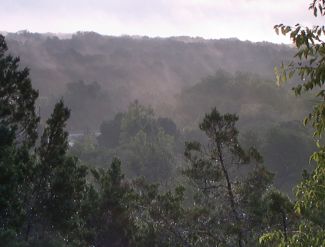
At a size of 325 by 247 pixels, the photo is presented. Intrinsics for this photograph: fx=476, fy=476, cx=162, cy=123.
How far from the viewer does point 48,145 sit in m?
17.1

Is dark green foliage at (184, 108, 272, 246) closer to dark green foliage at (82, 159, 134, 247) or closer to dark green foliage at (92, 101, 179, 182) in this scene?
dark green foliage at (82, 159, 134, 247)

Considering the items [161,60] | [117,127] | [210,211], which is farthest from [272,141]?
[161,60]

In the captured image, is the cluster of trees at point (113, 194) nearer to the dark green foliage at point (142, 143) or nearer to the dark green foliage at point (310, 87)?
the dark green foliage at point (310, 87)

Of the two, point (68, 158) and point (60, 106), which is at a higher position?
point (60, 106)

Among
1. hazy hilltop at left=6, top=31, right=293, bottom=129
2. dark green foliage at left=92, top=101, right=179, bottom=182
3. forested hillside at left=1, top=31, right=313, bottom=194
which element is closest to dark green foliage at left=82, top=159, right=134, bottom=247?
forested hillside at left=1, top=31, right=313, bottom=194

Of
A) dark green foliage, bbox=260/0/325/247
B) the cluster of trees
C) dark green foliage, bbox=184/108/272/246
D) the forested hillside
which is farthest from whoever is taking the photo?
the forested hillside

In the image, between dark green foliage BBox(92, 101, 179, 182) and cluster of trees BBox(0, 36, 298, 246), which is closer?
cluster of trees BBox(0, 36, 298, 246)

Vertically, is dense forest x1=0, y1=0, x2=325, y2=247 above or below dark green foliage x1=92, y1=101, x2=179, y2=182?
above

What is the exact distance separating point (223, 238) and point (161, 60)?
18748cm

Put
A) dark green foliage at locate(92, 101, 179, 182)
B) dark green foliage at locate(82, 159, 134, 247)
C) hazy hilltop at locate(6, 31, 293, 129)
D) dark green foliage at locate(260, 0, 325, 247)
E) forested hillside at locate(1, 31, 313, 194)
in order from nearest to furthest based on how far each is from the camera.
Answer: dark green foliage at locate(260, 0, 325, 247)
dark green foliage at locate(82, 159, 134, 247)
forested hillside at locate(1, 31, 313, 194)
dark green foliage at locate(92, 101, 179, 182)
hazy hilltop at locate(6, 31, 293, 129)

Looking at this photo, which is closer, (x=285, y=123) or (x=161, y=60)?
(x=285, y=123)

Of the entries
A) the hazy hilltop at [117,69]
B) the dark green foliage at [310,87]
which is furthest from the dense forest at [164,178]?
the hazy hilltop at [117,69]

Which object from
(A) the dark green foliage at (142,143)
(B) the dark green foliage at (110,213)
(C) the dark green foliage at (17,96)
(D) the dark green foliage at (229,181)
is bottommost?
(A) the dark green foliage at (142,143)

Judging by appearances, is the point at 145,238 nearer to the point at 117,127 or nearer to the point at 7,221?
the point at 7,221
